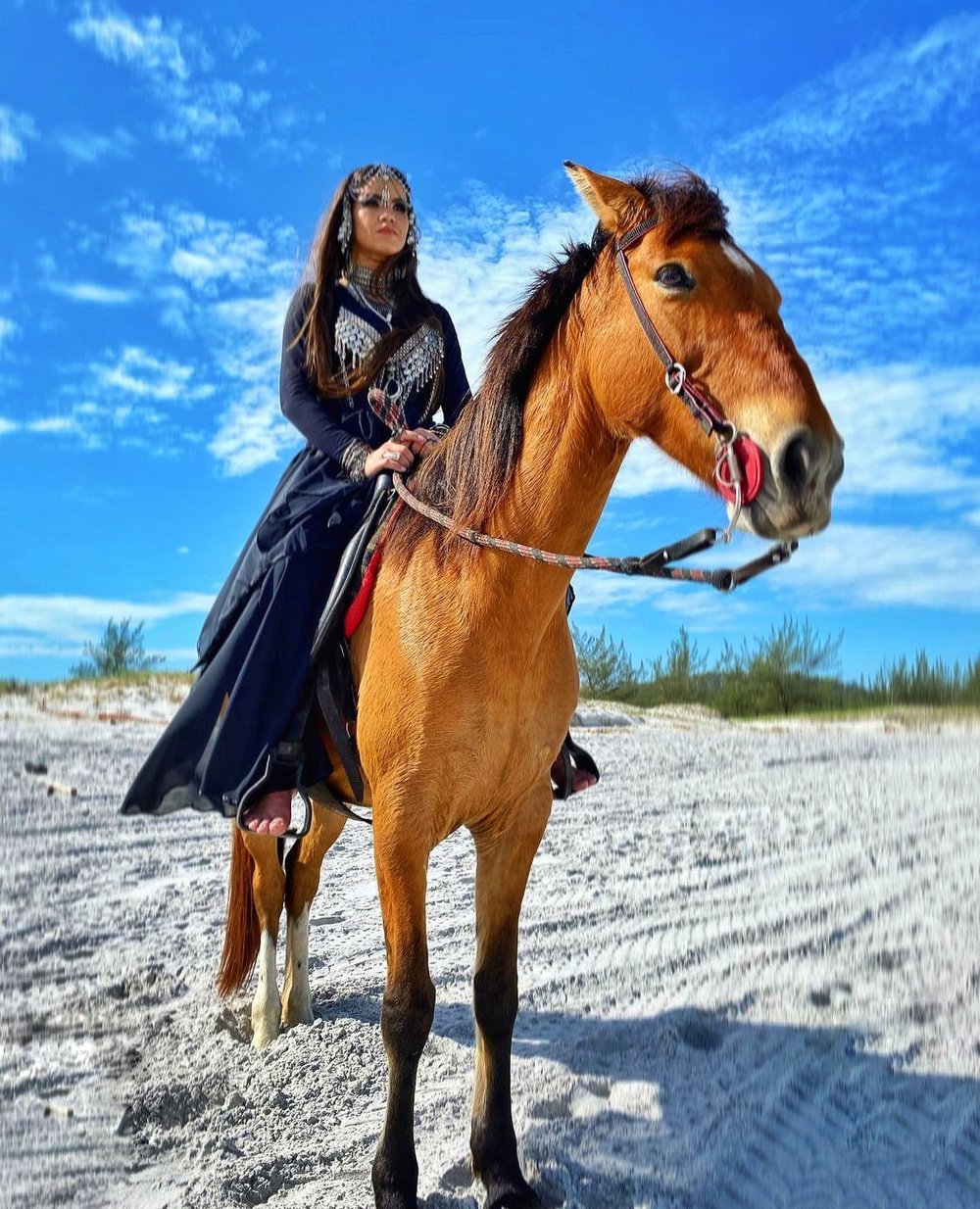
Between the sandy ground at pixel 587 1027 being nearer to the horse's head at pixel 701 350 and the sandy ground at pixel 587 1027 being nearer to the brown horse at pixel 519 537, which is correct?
the brown horse at pixel 519 537

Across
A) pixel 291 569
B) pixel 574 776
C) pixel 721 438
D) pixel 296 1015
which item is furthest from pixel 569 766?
pixel 296 1015

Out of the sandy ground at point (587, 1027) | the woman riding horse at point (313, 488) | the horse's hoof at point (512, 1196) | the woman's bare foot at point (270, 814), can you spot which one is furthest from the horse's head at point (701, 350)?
the sandy ground at point (587, 1027)

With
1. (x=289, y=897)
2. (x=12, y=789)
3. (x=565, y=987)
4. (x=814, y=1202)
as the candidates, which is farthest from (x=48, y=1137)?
(x=12, y=789)

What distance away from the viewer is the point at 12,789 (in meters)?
9.11

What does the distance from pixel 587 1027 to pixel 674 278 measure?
3.06 m

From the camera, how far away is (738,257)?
2334 mm

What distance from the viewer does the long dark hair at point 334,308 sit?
3.59 m

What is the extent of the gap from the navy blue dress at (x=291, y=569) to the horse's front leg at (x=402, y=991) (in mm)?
839

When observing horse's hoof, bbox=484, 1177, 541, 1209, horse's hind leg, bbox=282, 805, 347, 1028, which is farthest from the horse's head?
horse's hind leg, bbox=282, 805, 347, 1028

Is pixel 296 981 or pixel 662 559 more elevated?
pixel 662 559

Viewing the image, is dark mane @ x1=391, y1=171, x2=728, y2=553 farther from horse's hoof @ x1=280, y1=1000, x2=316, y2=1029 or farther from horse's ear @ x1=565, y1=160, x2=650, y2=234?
horse's hoof @ x1=280, y1=1000, x2=316, y2=1029

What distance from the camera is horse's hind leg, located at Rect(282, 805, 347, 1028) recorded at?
14.0 feet

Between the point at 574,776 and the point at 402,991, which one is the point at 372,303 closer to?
the point at 574,776

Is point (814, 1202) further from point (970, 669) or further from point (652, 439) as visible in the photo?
point (970, 669)
